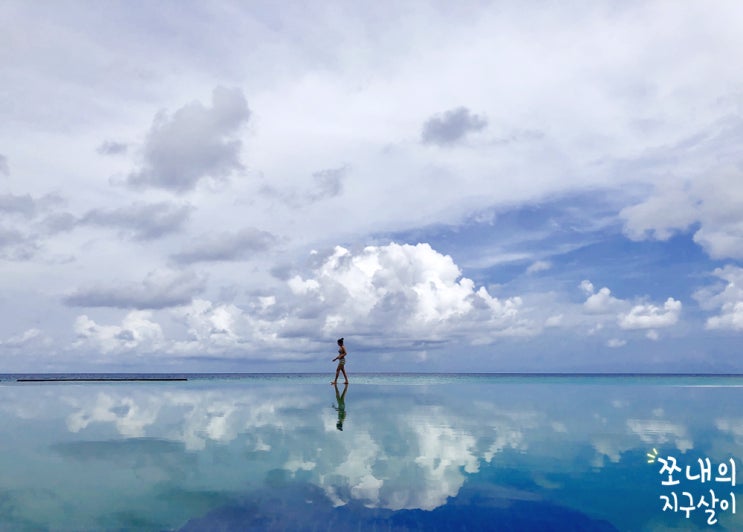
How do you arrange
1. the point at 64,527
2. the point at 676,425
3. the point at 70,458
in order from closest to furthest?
the point at 64,527 < the point at 70,458 < the point at 676,425

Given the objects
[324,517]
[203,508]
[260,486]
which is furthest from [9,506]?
[324,517]

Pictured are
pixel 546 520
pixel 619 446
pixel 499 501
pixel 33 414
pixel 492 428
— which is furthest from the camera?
pixel 33 414

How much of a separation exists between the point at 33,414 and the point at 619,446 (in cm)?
2682

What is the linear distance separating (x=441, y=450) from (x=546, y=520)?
6196mm

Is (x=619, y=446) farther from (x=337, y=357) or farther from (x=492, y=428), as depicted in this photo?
(x=337, y=357)

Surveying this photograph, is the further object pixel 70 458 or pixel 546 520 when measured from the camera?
pixel 70 458

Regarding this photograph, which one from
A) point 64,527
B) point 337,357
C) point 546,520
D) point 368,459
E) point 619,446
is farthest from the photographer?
point 337,357

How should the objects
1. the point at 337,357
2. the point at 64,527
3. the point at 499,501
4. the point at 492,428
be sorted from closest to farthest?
1. the point at 64,527
2. the point at 499,501
3. the point at 492,428
4. the point at 337,357

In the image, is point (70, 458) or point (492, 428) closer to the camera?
point (70, 458)

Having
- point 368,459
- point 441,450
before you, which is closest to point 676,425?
point 441,450

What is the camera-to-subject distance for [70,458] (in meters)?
15.5

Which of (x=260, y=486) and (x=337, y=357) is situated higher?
(x=337, y=357)

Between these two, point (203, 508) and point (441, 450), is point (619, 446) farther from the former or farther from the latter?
point (203, 508)

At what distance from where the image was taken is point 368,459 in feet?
47.7
